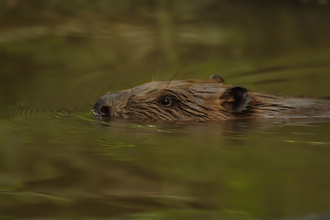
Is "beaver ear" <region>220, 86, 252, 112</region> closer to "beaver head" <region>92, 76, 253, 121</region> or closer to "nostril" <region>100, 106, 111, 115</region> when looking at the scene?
"beaver head" <region>92, 76, 253, 121</region>

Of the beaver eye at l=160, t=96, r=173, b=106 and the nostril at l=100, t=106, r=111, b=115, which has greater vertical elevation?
the beaver eye at l=160, t=96, r=173, b=106

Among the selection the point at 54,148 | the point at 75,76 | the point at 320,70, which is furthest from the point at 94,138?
the point at 320,70

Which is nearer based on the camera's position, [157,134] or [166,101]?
[157,134]

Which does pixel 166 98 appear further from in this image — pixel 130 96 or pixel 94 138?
pixel 94 138

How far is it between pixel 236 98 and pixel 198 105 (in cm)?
27

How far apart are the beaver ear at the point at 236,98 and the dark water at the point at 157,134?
232mm

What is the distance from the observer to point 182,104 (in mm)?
2723

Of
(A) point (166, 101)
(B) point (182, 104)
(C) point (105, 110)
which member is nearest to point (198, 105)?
(B) point (182, 104)

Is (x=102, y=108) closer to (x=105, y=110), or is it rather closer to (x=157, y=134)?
(x=105, y=110)

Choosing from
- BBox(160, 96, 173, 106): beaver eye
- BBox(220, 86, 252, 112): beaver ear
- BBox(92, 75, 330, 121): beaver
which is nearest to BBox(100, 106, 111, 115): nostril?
BBox(92, 75, 330, 121): beaver

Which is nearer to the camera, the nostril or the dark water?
the dark water

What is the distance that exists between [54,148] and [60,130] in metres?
0.53

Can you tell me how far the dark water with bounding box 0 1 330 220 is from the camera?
3.17 ft

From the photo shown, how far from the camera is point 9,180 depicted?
1.17 metres
